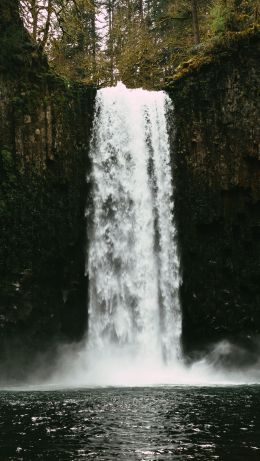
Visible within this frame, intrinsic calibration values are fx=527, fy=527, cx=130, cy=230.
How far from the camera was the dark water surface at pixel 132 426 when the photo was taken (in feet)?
24.1

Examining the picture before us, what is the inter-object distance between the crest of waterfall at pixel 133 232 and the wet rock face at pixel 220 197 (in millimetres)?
641

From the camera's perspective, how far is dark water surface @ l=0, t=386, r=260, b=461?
7344 mm

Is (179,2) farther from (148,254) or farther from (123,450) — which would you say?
(123,450)

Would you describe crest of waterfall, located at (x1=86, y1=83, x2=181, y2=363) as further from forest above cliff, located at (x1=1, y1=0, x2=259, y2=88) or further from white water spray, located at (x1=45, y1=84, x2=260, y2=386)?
forest above cliff, located at (x1=1, y1=0, x2=259, y2=88)

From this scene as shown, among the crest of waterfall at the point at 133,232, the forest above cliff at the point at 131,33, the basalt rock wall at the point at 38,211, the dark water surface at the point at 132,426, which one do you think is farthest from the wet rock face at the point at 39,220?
the dark water surface at the point at 132,426

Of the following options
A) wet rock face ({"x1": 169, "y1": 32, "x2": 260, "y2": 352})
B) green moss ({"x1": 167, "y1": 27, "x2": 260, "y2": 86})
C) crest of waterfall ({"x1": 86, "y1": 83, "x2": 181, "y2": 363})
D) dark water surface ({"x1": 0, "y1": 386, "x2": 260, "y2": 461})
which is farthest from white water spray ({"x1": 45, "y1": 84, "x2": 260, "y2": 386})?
dark water surface ({"x1": 0, "y1": 386, "x2": 260, "y2": 461})

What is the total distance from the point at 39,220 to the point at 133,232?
3.63 m

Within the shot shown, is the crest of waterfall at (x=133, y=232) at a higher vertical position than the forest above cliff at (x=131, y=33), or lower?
lower

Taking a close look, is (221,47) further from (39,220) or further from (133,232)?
(39,220)

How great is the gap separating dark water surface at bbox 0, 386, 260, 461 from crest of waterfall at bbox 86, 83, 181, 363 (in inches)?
227

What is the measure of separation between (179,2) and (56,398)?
74.3 ft

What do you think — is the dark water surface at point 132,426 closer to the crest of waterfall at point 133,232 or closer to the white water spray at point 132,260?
the white water spray at point 132,260

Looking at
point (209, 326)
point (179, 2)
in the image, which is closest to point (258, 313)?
point (209, 326)

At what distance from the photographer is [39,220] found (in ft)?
62.4
